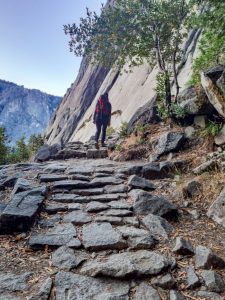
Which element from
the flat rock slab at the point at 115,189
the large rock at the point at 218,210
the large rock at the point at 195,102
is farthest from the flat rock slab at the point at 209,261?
the large rock at the point at 195,102

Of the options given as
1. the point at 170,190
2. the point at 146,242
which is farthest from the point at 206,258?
the point at 170,190

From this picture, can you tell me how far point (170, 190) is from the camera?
663 cm

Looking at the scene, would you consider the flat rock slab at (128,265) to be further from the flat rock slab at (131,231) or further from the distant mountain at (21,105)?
the distant mountain at (21,105)

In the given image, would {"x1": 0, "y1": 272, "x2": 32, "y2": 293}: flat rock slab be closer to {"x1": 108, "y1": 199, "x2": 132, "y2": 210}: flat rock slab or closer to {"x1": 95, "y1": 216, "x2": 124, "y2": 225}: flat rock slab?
{"x1": 95, "y1": 216, "x2": 124, "y2": 225}: flat rock slab

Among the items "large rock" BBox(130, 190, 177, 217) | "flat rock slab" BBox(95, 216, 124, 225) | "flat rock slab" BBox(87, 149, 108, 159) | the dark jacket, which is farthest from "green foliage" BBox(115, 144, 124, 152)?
"flat rock slab" BBox(95, 216, 124, 225)

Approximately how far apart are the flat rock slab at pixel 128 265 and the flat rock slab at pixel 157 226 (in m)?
0.66

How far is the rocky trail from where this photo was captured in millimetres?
3258

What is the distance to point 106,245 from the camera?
4.09m

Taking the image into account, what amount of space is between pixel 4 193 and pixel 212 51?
667cm

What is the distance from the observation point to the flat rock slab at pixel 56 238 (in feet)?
13.6

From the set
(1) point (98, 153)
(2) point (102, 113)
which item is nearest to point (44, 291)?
(1) point (98, 153)

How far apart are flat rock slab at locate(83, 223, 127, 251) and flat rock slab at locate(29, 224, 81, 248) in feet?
0.52

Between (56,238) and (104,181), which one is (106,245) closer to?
(56,238)

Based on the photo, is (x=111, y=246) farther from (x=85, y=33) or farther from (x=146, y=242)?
(x=85, y=33)
